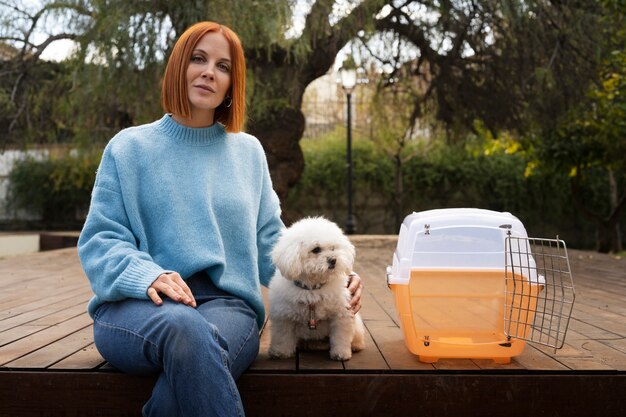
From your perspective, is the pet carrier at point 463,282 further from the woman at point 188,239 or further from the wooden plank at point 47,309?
the wooden plank at point 47,309

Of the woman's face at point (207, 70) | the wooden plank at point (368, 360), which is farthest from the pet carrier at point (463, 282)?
the woman's face at point (207, 70)

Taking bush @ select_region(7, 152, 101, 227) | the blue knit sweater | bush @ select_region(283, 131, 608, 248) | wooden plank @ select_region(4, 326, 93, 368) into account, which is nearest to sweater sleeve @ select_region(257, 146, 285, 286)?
the blue knit sweater

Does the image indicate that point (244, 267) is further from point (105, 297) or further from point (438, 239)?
point (438, 239)

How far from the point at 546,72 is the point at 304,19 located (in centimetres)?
266

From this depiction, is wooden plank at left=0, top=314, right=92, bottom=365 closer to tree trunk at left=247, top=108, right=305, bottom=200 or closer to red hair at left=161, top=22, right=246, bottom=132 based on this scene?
red hair at left=161, top=22, right=246, bottom=132

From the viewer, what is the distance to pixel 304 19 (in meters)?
5.91

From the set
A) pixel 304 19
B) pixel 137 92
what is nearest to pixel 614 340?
pixel 304 19

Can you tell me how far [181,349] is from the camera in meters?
1.71

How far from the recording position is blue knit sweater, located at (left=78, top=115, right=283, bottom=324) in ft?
6.47

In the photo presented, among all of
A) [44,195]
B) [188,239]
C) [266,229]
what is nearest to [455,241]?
[266,229]

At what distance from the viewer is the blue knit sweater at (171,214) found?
197 cm

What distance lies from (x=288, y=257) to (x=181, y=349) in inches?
21.7

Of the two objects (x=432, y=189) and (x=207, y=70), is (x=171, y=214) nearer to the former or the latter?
(x=207, y=70)

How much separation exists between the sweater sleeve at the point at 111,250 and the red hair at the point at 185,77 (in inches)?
11.2
